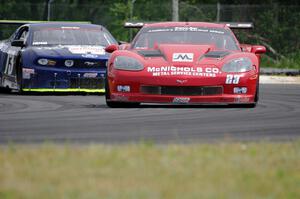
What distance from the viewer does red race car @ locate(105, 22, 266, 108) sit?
13.2 meters

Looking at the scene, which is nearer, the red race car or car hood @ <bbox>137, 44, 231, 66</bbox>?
the red race car

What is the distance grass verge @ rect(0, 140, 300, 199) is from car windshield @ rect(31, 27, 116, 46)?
9632 mm

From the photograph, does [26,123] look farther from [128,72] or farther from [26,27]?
[26,27]

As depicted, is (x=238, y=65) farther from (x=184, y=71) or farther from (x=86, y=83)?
(x=86, y=83)

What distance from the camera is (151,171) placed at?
269 inches

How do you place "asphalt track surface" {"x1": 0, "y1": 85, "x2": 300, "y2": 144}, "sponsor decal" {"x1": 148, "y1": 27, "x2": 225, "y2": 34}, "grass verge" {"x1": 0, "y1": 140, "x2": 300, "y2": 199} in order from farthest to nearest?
"sponsor decal" {"x1": 148, "y1": 27, "x2": 225, "y2": 34}, "asphalt track surface" {"x1": 0, "y1": 85, "x2": 300, "y2": 144}, "grass verge" {"x1": 0, "y1": 140, "x2": 300, "y2": 199}

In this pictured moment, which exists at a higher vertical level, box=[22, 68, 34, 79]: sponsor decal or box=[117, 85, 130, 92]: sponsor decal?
box=[117, 85, 130, 92]: sponsor decal

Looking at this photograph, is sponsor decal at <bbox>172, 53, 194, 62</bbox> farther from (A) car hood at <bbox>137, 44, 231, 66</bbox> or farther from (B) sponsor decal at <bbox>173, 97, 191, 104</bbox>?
(B) sponsor decal at <bbox>173, 97, 191, 104</bbox>

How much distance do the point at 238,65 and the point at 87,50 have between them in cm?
454

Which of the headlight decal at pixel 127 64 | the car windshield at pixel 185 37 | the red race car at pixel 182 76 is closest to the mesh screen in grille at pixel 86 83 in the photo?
the car windshield at pixel 185 37

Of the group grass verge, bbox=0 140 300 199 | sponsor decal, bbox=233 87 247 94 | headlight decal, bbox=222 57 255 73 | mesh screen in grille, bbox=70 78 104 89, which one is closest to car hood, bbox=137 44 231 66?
headlight decal, bbox=222 57 255 73

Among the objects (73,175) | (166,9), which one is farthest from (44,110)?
(166,9)

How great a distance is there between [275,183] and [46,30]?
12.0 m

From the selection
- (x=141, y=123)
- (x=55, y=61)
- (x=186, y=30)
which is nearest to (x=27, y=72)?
(x=55, y=61)
